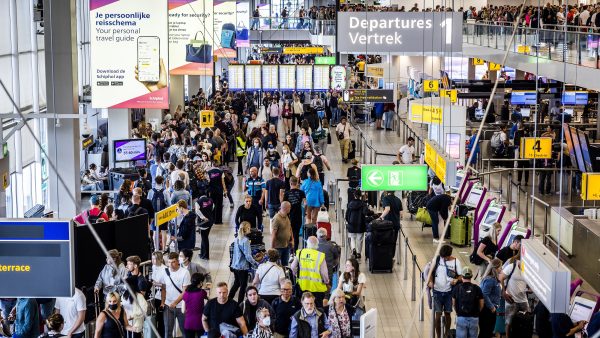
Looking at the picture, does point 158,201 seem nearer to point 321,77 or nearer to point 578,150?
point 578,150

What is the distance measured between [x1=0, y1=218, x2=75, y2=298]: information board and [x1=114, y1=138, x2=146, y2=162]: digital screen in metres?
14.0

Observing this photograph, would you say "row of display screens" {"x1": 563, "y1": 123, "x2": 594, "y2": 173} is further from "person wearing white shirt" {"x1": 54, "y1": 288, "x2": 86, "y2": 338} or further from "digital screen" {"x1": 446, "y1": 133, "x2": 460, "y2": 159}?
"person wearing white shirt" {"x1": 54, "y1": 288, "x2": 86, "y2": 338}

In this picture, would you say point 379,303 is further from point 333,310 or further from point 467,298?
point 333,310

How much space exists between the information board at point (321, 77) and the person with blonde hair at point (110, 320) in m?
25.9

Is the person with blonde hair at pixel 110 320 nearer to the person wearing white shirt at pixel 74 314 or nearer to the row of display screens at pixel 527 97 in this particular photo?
the person wearing white shirt at pixel 74 314

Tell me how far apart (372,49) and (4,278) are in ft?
37.8

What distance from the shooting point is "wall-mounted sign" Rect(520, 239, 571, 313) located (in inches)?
364

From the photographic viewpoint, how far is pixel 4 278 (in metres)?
10.5

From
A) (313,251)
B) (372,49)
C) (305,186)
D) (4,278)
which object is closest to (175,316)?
(313,251)

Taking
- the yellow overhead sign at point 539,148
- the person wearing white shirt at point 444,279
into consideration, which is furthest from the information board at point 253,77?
the person wearing white shirt at point 444,279

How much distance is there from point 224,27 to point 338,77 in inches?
227

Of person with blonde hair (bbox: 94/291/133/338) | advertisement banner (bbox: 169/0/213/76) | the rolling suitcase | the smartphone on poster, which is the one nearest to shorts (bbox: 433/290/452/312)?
person with blonde hair (bbox: 94/291/133/338)

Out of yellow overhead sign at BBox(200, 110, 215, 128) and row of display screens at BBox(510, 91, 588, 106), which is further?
row of display screens at BBox(510, 91, 588, 106)

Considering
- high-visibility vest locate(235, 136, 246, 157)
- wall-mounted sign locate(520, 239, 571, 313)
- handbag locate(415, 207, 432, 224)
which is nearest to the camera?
wall-mounted sign locate(520, 239, 571, 313)
